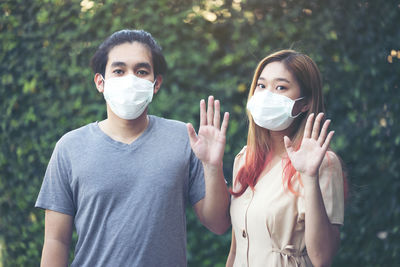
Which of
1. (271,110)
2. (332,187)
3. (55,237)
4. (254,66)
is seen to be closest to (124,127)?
(55,237)

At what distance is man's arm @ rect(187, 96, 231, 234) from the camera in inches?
105

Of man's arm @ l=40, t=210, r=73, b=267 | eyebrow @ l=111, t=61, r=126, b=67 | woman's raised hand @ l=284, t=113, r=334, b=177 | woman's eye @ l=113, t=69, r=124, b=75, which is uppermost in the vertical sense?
eyebrow @ l=111, t=61, r=126, b=67

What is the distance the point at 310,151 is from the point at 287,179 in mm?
233

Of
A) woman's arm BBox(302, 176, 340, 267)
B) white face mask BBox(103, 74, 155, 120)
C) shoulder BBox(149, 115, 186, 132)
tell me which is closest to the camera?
woman's arm BBox(302, 176, 340, 267)

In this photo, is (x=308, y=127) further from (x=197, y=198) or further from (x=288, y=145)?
(x=197, y=198)

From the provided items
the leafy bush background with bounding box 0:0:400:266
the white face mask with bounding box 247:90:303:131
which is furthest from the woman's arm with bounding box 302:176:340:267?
the leafy bush background with bounding box 0:0:400:266

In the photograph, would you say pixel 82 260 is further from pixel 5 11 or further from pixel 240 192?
pixel 5 11

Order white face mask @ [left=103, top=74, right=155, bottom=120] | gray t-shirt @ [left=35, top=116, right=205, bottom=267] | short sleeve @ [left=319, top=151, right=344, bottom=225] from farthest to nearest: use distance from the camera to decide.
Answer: white face mask @ [left=103, top=74, right=155, bottom=120]
gray t-shirt @ [left=35, top=116, right=205, bottom=267]
short sleeve @ [left=319, top=151, right=344, bottom=225]

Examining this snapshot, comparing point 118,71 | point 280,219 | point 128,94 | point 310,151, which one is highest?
point 118,71

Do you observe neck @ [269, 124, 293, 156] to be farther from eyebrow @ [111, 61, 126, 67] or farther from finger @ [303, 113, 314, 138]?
eyebrow @ [111, 61, 126, 67]

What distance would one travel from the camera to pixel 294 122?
280 cm

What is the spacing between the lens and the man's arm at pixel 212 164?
105 inches

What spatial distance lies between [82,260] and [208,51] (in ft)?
6.94

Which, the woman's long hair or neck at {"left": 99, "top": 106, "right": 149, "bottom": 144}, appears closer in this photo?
the woman's long hair
